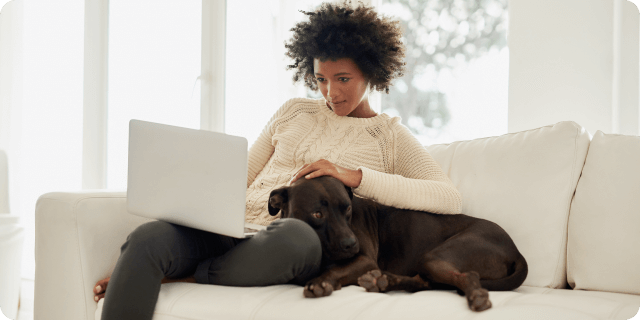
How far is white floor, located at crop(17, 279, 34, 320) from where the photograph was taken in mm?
2939

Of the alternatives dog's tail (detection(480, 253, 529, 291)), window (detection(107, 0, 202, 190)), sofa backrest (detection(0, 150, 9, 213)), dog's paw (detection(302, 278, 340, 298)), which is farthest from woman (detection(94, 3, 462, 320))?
sofa backrest (detection(0, 150, 9, 213))

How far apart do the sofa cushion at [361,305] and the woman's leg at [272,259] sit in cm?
3

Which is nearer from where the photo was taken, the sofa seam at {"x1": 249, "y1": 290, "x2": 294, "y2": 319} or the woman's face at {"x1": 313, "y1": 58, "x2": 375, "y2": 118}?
the sofa seam at {"x1": 249, "y1": 290, "x2": 294, "y2": 319}

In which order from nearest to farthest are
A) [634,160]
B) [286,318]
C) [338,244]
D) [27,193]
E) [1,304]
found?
[286,318] < [338,244] < [634,160] < [1,304] < [27,193]

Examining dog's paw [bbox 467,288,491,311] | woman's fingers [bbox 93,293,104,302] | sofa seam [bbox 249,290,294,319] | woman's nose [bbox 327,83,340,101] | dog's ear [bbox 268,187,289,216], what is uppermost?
woman's nose [bbox 327,83,340,101]

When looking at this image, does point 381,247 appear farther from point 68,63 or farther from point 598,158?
point 68,63

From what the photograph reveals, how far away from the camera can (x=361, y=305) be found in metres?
1.20

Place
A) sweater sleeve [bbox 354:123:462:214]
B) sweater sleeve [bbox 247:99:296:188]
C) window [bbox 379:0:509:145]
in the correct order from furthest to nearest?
1. window [bbox 379:0:509:145]
2. sweater sleeve [bbox 247:99:296:188]
3. sweater sleeve [bbox 354:123:462:214]

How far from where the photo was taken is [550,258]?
164 centimetres

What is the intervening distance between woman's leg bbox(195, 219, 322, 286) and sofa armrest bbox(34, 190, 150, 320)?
1.21 feet

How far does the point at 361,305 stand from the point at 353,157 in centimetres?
78

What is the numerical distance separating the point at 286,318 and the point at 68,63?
357 cm

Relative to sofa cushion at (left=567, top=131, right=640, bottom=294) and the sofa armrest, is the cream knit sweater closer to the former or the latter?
sofa cushion at (left=567, top=131, right=640, bottom=294)

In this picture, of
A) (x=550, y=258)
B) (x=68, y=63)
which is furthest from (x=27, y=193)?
(x=550, y=258)
